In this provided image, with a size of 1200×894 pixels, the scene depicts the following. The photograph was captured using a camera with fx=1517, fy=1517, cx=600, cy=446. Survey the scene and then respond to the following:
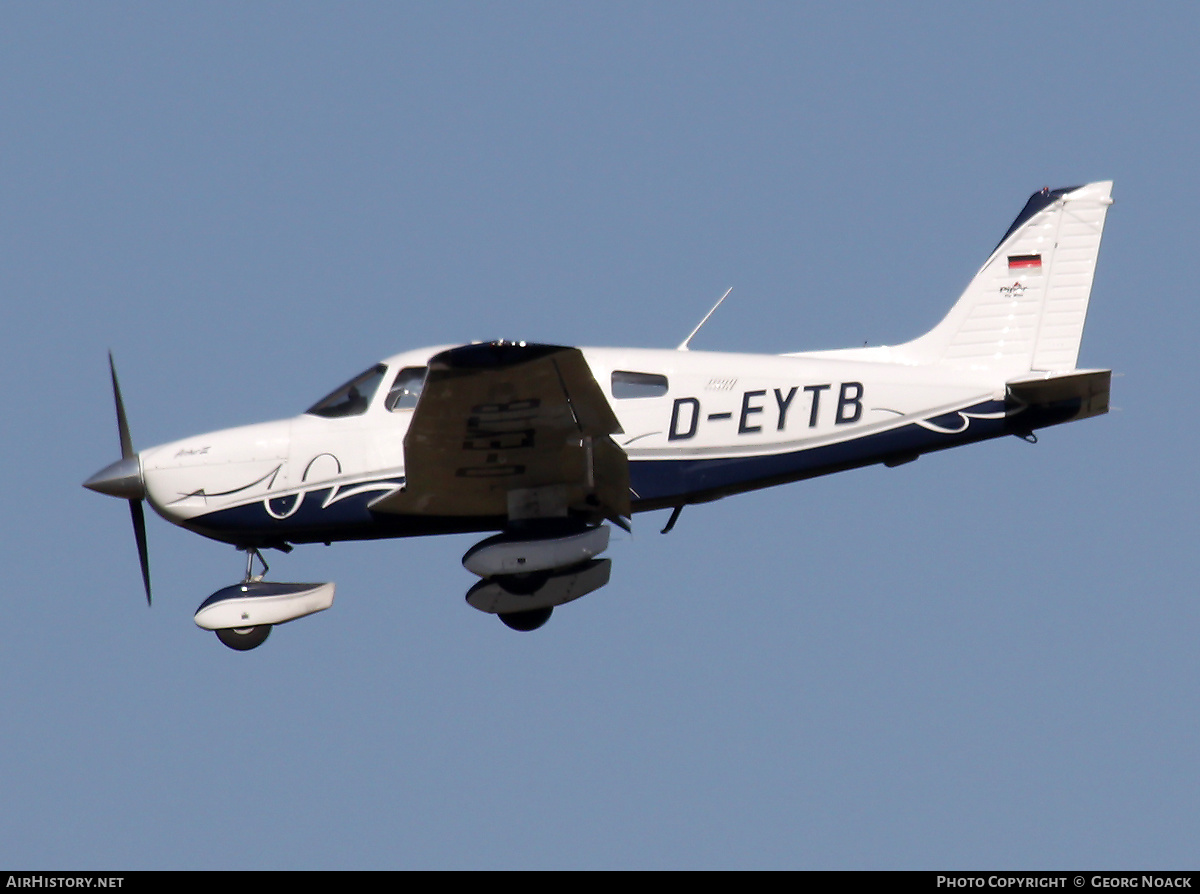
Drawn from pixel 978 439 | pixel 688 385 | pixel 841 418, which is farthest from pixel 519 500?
pixel 978 439

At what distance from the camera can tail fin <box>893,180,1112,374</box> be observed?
13117mm

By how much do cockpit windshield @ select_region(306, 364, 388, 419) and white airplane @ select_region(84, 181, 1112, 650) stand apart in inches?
0.6

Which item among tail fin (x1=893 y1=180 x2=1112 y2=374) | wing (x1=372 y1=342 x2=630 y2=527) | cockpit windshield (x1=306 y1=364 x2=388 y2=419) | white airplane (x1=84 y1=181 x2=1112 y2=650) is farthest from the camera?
tail fin (x1=893 y1=180 x2=1112 y2=374)

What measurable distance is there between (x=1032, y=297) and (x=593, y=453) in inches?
167

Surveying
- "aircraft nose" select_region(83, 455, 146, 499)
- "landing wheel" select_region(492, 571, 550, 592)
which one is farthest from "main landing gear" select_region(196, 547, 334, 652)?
"landing wheel" select_region(492, 571, 550, 592)

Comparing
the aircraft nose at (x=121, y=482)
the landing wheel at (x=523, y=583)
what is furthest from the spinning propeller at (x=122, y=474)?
the landing wheel at (x=523, y=583)

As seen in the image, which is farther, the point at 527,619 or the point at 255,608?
the point at 527,619

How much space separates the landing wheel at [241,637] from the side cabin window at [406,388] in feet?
7.02

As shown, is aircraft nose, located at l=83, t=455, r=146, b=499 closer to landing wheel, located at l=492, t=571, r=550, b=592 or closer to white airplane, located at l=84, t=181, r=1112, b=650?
white airplane, located at l=84, t=181, r=1112, b=650

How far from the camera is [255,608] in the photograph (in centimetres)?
1255

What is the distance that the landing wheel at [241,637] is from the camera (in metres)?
12.6

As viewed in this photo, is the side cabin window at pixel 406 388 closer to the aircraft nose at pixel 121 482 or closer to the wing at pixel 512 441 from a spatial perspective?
the wing at pixel 512 441

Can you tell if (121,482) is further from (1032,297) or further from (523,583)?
(1032,297)

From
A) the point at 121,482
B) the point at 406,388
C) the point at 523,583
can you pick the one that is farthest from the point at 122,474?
the point at 523,583
